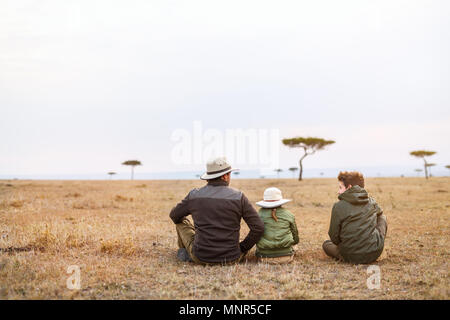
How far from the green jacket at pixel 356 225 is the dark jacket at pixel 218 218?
4.35 feet

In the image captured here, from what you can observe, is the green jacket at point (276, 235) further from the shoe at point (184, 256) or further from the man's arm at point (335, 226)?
the shoe at point (184, 256)

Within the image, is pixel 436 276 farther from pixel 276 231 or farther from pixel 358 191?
pixel 276 231

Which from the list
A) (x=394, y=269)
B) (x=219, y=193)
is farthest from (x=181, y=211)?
(x=394, y=269)

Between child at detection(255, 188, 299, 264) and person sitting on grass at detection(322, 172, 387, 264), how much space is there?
0.76 m

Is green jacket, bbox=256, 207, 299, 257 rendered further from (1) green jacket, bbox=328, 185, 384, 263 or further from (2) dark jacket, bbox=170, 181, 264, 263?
(1) green jacket, bbox=328, 185, 384, 263

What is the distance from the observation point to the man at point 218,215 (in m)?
6.14

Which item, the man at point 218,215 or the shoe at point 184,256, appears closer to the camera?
the man at point 218,215

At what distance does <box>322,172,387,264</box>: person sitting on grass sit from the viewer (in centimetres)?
638

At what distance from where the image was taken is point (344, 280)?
5.70m

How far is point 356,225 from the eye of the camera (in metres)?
6.40

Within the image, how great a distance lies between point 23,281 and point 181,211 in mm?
2495

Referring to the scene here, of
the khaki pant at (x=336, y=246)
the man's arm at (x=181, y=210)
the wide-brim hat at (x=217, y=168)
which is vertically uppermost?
the wide-brim hat at (x=217, y=168)

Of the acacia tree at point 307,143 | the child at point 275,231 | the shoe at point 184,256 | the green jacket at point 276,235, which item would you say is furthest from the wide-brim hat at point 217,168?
the acacia tree at point 307,143

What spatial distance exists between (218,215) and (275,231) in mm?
1138
